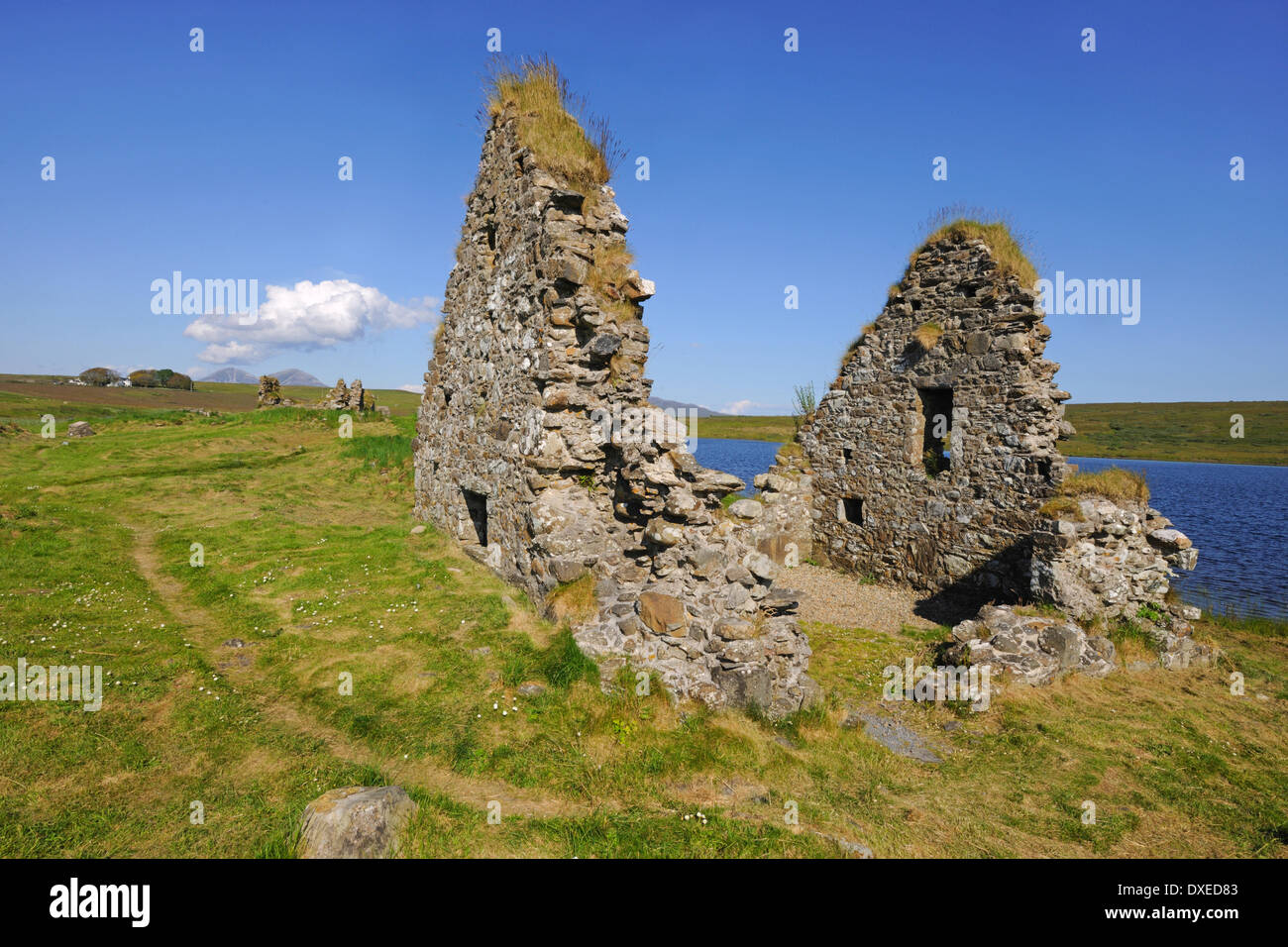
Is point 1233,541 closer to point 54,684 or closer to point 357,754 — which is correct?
point 357,754

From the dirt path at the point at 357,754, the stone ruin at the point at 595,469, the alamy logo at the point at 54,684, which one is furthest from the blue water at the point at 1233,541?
the alamy logo at the point at 54,684

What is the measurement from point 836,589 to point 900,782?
939 cm

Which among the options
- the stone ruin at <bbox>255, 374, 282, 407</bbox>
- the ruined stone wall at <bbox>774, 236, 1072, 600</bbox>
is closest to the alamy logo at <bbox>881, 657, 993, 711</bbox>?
the ruined stone wall at <bbox>774, 236, 1072, 600</bbox>

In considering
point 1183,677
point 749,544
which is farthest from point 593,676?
point 1183,677

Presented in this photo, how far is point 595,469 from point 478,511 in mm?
4580

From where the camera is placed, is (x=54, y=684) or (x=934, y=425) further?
(x=934, y=425)

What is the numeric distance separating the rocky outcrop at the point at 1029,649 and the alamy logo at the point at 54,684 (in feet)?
39.8

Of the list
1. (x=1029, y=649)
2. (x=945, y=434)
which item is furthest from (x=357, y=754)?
(x=945, y=434)

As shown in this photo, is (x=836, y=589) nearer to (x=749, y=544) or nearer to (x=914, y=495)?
(x=914, y=495)

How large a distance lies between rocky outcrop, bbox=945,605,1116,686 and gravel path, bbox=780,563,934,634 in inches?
108

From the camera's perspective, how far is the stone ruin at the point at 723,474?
A: 7.79m
